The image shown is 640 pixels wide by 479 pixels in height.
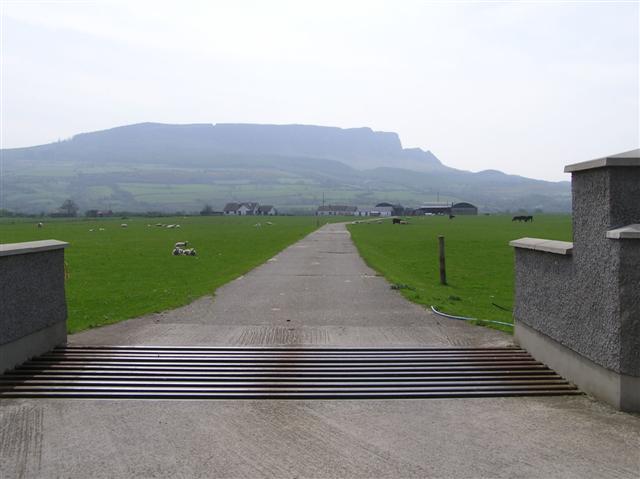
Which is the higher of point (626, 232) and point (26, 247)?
point (626, 232)

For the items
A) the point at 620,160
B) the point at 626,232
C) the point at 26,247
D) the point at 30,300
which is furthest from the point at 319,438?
the point at 26,247

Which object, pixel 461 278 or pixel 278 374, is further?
pixel 461 278

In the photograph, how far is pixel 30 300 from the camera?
340 inches

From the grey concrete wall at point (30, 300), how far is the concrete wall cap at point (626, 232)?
20.5 ft

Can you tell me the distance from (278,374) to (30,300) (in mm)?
3141

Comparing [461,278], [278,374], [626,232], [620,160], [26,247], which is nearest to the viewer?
[626,232]

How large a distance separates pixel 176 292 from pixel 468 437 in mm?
13235

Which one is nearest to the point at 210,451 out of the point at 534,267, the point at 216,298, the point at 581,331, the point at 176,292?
the point at 581,331

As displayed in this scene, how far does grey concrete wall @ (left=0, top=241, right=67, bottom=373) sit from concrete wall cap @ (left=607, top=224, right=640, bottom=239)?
6252 mm

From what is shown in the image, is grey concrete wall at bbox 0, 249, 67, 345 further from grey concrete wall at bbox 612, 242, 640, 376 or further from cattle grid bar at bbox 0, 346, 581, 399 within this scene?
grey concrete wall at bbox 612, 242, 640, 376

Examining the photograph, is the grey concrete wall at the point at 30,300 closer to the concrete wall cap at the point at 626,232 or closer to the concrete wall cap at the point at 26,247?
the concrete wall cap at the point at 26,247

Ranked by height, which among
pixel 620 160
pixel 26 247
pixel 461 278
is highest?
pixel 620 160

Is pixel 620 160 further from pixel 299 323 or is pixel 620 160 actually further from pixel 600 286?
pixel 299 323

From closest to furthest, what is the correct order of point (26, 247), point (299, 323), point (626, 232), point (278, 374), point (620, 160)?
point (626, 232), point (620, 160), point (278, 374), point (26, 247), point (299, 323)
